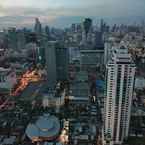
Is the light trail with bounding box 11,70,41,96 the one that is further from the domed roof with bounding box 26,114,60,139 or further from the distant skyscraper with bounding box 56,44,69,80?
the domed roof with bounding box 26,114,60,139

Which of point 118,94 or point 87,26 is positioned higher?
point 87,26

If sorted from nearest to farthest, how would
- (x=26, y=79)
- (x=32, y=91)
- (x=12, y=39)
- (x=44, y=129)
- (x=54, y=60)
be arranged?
1. (x=44, y=129)
2. (x=32, y=91)
3. (x=54, y=60)
4. (x=26, y=79)
5. (x=12, y=39)

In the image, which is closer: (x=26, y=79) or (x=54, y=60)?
(x=54, y=60)

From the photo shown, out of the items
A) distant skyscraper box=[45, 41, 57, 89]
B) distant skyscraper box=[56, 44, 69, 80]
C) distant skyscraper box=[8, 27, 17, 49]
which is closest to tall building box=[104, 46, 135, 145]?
distant skyscraper box=[45, 41, 57, 89]

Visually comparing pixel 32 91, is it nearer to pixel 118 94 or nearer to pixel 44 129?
pixel 44 129

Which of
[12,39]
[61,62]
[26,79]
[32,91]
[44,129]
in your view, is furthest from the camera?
[12,39]

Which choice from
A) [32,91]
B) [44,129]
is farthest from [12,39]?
[44,129]

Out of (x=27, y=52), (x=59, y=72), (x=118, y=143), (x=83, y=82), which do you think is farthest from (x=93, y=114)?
(x=27, y=52)

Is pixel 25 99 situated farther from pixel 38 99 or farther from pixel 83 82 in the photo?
pixel 83 82

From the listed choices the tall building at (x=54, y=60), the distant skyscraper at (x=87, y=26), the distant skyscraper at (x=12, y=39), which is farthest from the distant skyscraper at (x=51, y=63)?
the distant skyscraper at (x=87, y=26)
